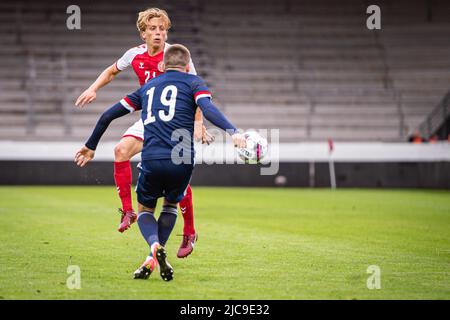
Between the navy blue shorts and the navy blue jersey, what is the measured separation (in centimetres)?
7

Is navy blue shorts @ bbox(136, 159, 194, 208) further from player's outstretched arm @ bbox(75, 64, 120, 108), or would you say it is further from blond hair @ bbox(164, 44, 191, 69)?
player's outstretched arm @ bbox(75, 64, 120, 108)

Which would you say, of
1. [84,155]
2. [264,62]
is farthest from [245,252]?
[264,62]

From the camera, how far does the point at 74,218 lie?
41.1 feet

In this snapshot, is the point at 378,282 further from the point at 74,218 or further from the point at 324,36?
the point at 324,36

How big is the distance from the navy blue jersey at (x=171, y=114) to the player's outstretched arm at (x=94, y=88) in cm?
137

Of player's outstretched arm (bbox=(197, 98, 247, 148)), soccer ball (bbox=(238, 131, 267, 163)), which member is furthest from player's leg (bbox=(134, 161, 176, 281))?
soccer ball (bbox=(238, 131, 267, 163))

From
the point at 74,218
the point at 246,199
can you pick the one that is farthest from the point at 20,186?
the point at 74,218

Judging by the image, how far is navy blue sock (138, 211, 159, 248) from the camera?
22.2 feet

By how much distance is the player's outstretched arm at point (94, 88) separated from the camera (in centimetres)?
796

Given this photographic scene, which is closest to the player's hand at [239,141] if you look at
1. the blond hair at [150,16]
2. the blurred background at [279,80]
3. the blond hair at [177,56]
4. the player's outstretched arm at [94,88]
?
the blond hair at [177,56]

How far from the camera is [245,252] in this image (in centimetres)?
847

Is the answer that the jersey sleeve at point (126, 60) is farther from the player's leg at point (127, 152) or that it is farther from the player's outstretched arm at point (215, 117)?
the player's outstretched arm at point (215, 117)

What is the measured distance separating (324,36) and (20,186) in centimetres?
1193
